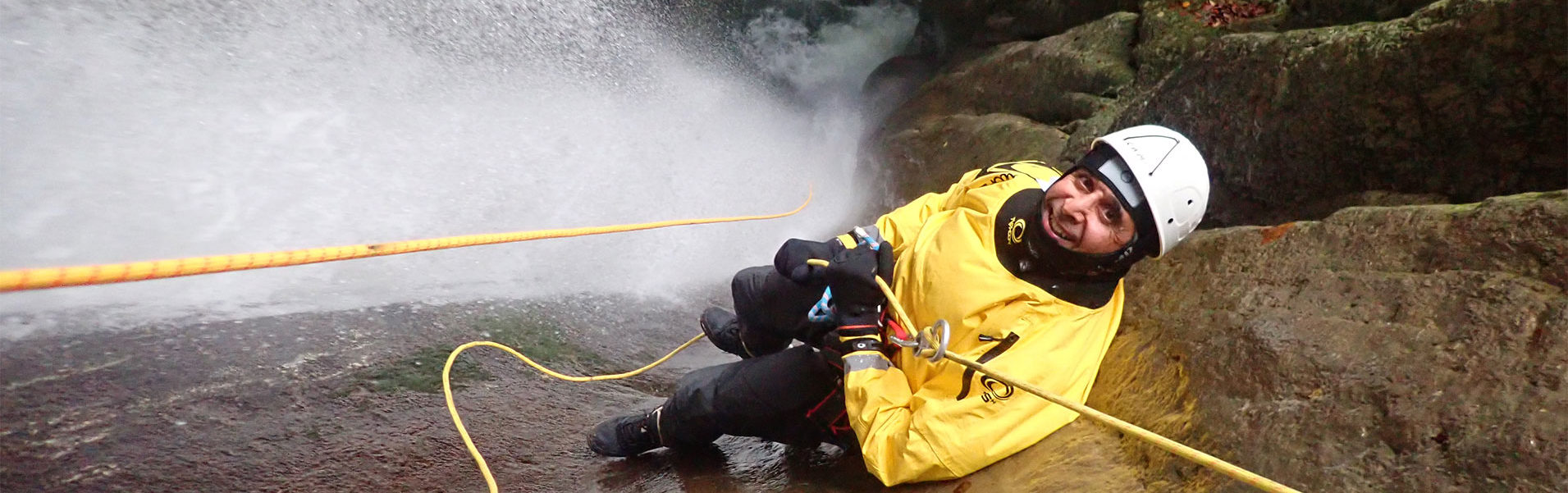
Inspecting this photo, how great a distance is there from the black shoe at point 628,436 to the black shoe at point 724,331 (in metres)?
0.81

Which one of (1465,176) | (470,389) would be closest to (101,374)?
(470,389)

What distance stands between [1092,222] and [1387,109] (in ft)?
6.36

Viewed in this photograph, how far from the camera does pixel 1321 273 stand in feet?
8.09

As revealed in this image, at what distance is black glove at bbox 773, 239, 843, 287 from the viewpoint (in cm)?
293

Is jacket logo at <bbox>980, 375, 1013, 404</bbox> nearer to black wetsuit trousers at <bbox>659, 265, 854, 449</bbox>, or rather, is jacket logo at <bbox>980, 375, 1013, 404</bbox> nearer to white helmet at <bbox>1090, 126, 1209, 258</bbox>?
black wetsuit trousers at <bbox>659, 265, 854, 449</bbox>

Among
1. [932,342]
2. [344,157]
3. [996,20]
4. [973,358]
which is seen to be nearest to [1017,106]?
[996,20]

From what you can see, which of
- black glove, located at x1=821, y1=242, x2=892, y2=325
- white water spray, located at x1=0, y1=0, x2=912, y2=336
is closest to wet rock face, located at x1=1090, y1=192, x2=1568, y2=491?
black glove, located at x1=821, y1=242, x2=892, y2=325

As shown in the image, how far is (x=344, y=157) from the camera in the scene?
4863 mm

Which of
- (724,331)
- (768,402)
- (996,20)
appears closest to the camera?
(768,402)

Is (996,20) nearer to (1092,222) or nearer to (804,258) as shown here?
(804,258)

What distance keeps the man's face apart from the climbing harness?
2.00ft

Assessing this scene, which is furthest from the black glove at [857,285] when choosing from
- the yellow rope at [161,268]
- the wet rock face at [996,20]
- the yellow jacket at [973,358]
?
the wet rock face at [996,20]

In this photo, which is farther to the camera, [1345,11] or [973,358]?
[1345,11]

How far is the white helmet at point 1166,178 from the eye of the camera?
2.48 metres
